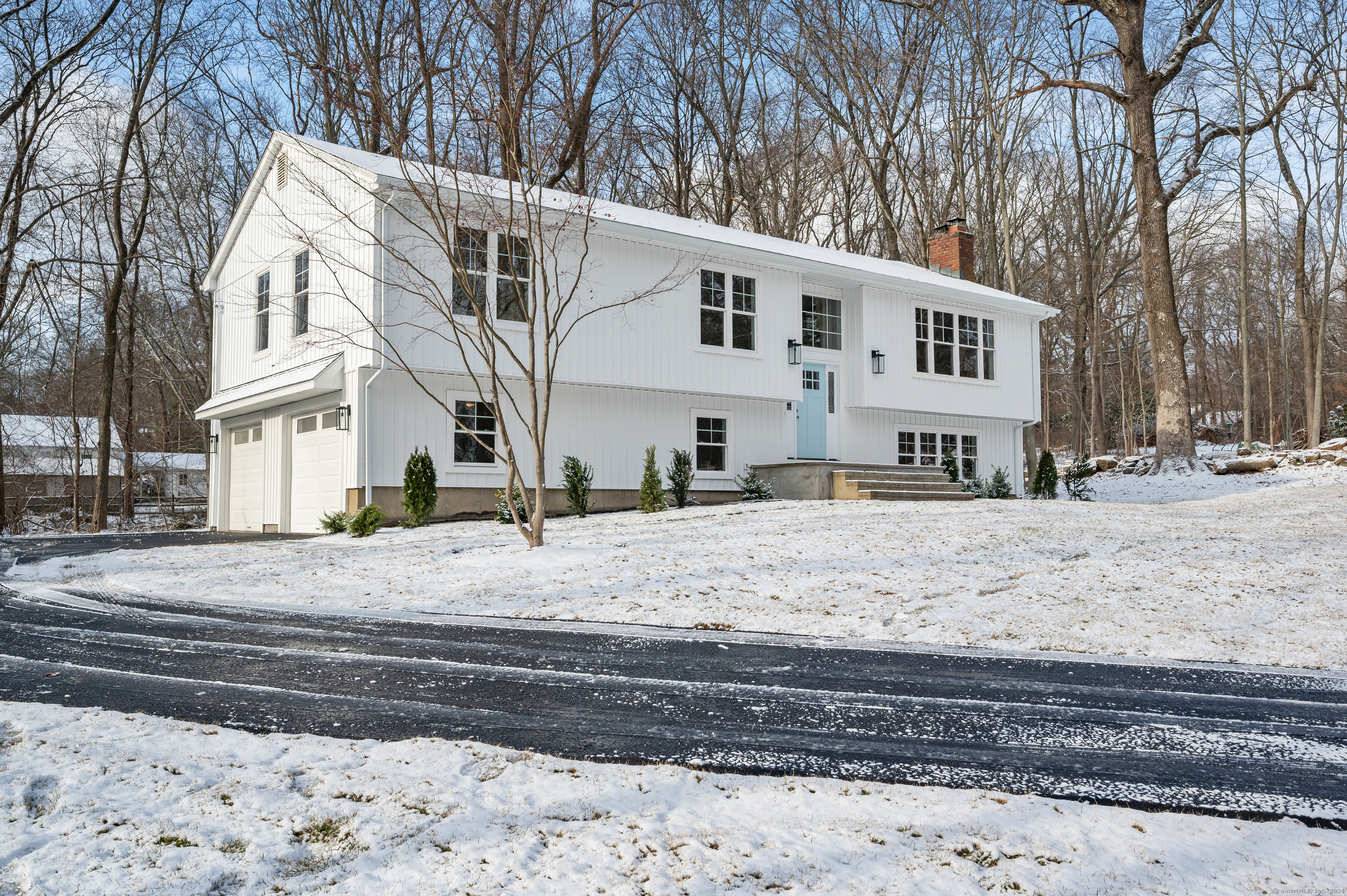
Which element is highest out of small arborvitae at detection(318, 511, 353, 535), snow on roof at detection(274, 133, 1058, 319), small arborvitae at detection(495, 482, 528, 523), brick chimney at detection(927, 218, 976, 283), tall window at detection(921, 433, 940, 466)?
brick chimney at detection(927, 218, 976, 283)

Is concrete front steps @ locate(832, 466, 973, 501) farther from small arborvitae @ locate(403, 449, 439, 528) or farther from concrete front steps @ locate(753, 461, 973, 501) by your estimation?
small arborvitae @ locate(403, 449, 439, 528)

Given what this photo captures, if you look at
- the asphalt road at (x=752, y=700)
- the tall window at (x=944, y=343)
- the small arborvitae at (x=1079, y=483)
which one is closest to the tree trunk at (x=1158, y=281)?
the small arborvitae at (x=1079, y=483)

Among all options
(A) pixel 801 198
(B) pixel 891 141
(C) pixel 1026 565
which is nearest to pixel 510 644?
(C) pixel 1026 565

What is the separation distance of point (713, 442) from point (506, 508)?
482 centimetres

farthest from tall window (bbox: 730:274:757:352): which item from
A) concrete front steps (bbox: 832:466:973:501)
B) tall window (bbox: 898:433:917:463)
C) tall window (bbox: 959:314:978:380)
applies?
tall window (bbox: 959:314:978:380)

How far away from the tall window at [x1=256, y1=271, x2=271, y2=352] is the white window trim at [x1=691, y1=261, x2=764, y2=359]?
807 centimetres

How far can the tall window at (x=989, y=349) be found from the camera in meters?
21.4

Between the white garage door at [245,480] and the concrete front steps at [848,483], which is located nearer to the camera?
the concrete front steps at [848,483]

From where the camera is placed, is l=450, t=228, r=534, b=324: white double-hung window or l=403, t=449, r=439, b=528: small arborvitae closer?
l=403, t=449, r=439, b=528: small arborvitae

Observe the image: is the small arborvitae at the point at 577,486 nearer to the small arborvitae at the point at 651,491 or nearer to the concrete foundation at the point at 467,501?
the concrete foundation at the point at 467,501

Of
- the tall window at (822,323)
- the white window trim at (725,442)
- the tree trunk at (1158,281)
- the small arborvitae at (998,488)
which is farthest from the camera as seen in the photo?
the small arborvitae at (998,488)

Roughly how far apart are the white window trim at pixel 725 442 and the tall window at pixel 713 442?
0.02m

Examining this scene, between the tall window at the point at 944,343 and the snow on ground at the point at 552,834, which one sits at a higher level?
the tall window at the point at 944,343

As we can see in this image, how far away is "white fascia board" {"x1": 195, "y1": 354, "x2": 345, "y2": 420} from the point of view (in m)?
14.4
